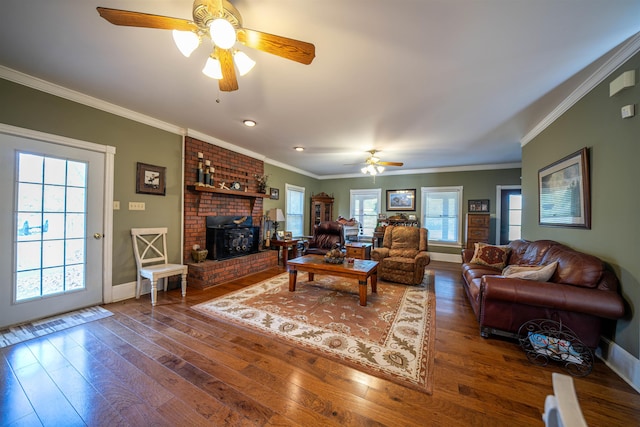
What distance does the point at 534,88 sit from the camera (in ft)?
7.75

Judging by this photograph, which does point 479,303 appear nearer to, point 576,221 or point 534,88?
point 576,221

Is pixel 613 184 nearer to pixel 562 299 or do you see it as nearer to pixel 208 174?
pixel 562 299

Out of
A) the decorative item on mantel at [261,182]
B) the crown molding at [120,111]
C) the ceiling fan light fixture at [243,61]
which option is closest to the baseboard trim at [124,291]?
the crown molding at [120,111]

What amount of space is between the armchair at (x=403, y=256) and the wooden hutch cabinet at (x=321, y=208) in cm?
291

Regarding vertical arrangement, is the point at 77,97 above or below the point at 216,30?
above

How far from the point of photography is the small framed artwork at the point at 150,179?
3291 millimetres

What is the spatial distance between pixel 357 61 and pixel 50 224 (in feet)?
12.1

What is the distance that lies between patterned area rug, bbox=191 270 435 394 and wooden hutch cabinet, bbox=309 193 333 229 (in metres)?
3.65

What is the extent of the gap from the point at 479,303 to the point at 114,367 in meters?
3.30

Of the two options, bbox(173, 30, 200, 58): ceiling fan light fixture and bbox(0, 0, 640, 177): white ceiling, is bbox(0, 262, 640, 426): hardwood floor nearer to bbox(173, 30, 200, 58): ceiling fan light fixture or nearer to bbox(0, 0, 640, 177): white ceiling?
bbox(173, 30, 200, 58): ceiling fan light fixture

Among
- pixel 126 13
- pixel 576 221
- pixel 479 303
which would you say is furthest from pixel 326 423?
pixel 576 221

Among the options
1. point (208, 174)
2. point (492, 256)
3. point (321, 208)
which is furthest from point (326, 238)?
point (492, 256)

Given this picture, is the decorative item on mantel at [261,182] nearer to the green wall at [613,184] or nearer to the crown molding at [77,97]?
the crown molding at [77,97]

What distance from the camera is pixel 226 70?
1.73 m
